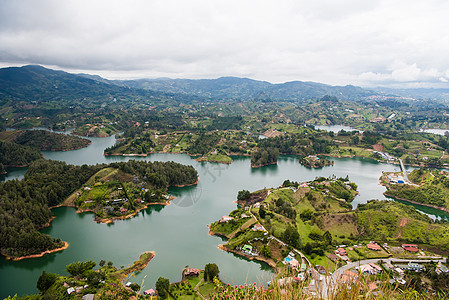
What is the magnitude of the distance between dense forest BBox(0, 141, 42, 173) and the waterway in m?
3.62

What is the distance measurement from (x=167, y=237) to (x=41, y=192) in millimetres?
18497

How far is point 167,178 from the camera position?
40906 mm

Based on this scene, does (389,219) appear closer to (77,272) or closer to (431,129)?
(77,272)

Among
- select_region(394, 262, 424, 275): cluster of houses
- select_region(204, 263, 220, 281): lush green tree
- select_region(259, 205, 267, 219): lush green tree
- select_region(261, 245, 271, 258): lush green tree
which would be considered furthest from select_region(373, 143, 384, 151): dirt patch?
select_region(204, 263, 220, 281): lush green tree

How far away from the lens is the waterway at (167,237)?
21.5 m

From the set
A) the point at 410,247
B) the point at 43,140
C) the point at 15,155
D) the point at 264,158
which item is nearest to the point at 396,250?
the point at 410,247

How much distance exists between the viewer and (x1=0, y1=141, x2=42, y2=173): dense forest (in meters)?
51.0

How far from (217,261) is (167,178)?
20.5 meters

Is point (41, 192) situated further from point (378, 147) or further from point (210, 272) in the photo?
point (378, 147)

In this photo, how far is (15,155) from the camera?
5188 cm

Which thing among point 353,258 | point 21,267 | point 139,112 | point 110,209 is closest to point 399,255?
point 353,258

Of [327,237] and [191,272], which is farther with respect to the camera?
[327,237]

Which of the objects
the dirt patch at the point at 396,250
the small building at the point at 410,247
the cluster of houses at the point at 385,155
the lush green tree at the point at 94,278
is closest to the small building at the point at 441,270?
the small building at the point at 410,247

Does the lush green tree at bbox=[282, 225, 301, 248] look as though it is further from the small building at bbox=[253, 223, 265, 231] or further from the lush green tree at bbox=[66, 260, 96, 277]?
the lush green tree at bbox=[66, 260, 96, 277]
